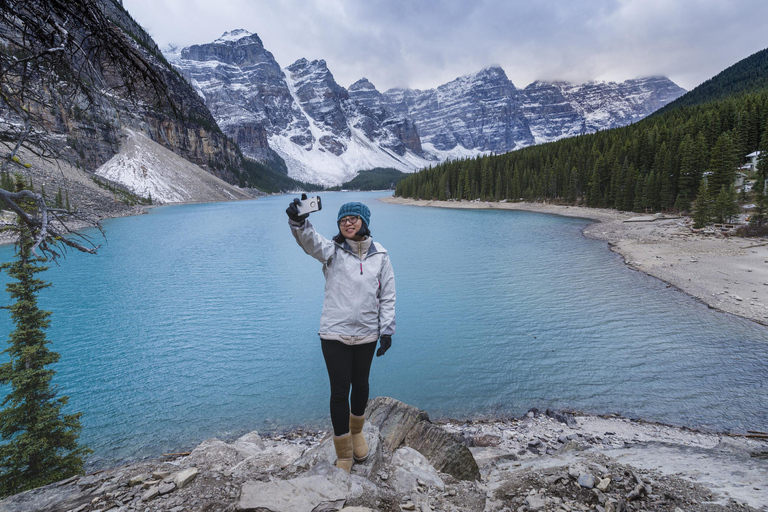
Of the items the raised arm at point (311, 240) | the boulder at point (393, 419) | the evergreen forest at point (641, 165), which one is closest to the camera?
the raised arm at point (311, 240)

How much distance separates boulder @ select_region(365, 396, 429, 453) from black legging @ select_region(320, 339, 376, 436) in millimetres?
1509

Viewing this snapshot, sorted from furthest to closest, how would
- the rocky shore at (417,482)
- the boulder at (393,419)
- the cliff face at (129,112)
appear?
the boulder at (393,419), the rocky shore at (417,482), the cliff face at (129,112)

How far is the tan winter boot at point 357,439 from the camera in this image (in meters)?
3.93

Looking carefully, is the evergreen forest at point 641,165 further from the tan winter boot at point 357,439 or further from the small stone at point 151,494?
the small stone at point 151,494

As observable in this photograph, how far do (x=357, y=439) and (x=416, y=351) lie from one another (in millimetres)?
7357

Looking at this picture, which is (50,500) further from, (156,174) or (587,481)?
(156,174)

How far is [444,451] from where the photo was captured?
485 centimetres

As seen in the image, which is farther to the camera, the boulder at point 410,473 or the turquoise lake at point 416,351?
the turquoise lake at point 416,351

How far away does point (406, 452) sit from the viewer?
453 cm

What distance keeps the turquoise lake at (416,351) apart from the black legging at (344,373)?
456 cm

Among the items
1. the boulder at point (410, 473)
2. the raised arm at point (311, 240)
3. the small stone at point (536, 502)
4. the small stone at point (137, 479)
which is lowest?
the boulder at point (410, 473)

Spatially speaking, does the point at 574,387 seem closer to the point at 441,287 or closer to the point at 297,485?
the point at 297,485

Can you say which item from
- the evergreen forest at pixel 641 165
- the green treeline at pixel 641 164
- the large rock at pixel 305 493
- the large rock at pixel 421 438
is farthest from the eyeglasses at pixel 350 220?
the green treeline at pixel 641 164

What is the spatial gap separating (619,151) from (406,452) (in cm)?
6405
